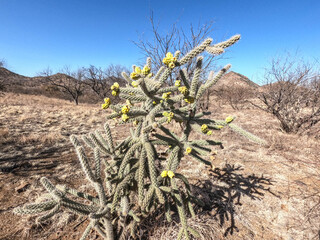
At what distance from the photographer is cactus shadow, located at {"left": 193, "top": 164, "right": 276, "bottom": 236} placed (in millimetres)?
2195

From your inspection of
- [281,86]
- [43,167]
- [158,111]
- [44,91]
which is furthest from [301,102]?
[44,91]

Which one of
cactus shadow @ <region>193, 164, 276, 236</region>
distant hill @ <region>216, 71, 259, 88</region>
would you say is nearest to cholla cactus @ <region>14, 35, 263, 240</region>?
cactus shadow @ <region>193, 164, 276, 236</region>

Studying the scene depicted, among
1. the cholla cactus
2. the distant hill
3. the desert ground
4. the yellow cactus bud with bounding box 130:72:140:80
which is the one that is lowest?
the desert ground

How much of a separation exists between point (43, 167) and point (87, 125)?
183 inches

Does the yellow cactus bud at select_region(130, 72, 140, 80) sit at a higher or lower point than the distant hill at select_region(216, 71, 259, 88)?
lower

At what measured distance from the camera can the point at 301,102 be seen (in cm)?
613

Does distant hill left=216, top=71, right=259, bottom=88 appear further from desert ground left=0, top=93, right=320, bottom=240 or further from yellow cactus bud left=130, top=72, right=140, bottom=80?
yellow cactus bud left=130, top=72, right=140, bottom=80

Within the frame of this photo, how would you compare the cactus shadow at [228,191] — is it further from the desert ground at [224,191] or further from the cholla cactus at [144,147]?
the cholla cactus at [144,147]

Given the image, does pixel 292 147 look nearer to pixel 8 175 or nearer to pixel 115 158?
pixel 115 158

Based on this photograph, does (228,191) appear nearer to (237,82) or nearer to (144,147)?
(144,147)

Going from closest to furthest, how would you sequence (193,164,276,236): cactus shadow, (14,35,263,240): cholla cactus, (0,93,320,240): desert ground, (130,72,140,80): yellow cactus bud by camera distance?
1. (130,72,140,80): yellow cactus bud
2. (14,35,263,240): cholla cactus
3. (0,93,320,240): desert ground
4. (193,164,276,236): cactus shadow

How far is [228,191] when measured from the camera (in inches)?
105

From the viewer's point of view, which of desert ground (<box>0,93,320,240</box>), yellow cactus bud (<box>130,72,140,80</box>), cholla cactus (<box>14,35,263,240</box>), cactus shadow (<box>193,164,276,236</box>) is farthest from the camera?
cactus shadow (<box>193,164,276,236</box>)

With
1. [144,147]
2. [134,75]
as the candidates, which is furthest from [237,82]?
[134,75]
